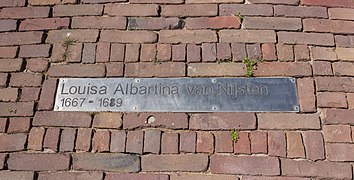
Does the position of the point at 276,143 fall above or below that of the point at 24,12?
below

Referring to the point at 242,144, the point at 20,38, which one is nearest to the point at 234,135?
the point at 242,144

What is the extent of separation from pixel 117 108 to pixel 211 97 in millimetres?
493

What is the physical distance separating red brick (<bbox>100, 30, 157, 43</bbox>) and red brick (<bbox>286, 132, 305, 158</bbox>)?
0.90m

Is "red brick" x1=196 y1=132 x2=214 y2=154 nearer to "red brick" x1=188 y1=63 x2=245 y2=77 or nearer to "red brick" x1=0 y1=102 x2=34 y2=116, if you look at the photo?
"red brick" x1=188 y1=63 x2=245 y2=77

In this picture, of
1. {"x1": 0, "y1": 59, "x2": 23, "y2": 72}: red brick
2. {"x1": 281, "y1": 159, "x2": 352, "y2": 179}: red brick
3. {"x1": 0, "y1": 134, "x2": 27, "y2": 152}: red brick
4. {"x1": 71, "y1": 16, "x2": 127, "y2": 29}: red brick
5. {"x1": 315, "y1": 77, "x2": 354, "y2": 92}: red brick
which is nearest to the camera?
{"x1": 281, "y1": 159, "x2": 352, "y2": 179}: red brick

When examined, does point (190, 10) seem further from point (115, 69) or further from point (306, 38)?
point (306, 38)

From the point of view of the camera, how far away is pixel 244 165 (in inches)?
69.3

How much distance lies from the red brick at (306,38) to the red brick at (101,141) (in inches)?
42.8

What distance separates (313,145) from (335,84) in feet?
1.26

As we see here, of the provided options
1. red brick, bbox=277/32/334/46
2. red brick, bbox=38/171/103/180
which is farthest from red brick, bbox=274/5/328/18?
red brick, bbox=38/171/103/180

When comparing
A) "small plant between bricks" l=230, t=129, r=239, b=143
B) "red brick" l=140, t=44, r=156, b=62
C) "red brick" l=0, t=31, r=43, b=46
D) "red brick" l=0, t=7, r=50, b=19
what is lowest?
"small plant between bricks" l=230, t=129, r=239, b=143

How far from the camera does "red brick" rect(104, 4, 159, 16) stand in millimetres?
2191

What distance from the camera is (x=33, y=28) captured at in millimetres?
2162

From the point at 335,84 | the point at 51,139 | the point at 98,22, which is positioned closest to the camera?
the point at 51,139
